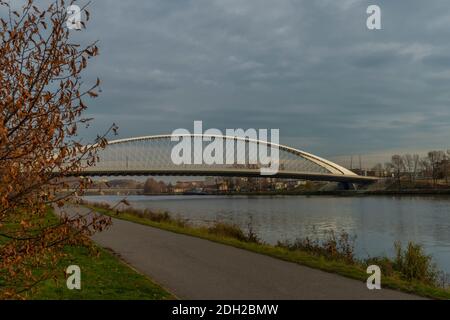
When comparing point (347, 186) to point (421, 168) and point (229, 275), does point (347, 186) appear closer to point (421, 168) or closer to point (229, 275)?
point (421, 168)

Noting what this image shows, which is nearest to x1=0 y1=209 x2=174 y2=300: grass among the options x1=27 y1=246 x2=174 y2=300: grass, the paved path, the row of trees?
x1=27 y1=246 x2=174 y2=300: grass

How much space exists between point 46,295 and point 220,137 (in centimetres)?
9650

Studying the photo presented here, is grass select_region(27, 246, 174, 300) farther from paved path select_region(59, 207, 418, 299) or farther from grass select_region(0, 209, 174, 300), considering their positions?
paved path select_region(59, 207, 418, 299)

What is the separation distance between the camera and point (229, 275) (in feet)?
29.1

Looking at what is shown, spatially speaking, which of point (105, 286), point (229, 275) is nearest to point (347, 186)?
point (229, 275)

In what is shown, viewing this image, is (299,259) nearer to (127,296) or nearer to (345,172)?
(127,296)

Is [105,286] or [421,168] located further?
[421,168]

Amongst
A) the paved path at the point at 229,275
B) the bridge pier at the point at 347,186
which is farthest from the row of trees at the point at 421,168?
the paved path at the point at 229,275

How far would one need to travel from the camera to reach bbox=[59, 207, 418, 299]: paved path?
726cm

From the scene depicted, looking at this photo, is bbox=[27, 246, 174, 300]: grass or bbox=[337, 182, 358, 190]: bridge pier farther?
bbox=[337, 182, 358, 190]: bridge pier

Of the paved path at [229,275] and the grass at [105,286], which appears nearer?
the grass at [105,286]

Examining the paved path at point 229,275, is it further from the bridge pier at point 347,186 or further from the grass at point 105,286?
the bridge pier at point 347,186

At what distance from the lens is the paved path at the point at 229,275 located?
726cm

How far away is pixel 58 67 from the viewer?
3.52 m
